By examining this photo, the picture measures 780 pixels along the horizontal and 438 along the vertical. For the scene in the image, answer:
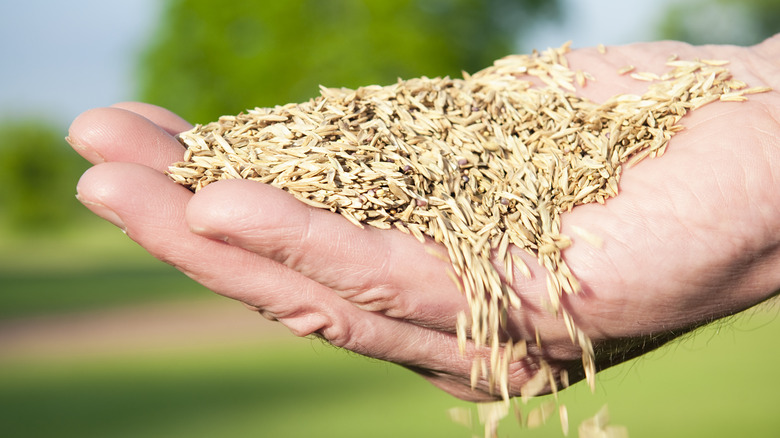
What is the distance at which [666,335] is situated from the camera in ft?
10.4

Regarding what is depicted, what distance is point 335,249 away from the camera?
245 cm

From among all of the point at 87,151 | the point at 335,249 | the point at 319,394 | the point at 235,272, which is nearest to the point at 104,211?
the point at 87,151

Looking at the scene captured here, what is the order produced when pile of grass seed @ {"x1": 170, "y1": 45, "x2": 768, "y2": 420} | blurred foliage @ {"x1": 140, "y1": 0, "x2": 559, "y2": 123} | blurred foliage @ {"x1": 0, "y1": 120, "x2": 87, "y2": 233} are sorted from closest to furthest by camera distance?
pile of grass seed @ {"x1": 170, "y1": 45, "x2": 768, "y2": 420}, blurred foliage @ {"x1": 140, "y1": 0, "x2": 559, "y2": 123}, blurred foliage @ {"x1": 0, "y1": 120, "x2": 87, "y2": 233}

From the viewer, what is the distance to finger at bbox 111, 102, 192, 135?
128 inches

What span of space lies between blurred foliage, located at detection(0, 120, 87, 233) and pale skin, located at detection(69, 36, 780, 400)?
31.1 m

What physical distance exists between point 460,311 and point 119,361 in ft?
35.9

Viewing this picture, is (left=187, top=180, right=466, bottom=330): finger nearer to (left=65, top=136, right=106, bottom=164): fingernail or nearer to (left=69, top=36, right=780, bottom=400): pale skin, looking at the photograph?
(left=69, top=36, right=780, bottom=400): pale skin

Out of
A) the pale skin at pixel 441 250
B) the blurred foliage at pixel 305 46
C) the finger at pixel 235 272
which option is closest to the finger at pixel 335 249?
the pale skin at pixel 441 250

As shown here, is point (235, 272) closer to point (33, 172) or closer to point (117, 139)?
point (117, 139)

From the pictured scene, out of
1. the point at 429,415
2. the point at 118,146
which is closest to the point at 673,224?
the point at 118,146

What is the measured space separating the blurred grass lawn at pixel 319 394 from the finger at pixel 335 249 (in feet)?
13.5

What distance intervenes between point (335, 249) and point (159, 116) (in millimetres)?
1294

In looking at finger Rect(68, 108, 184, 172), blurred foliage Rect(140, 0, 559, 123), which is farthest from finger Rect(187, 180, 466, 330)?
blurred foliage Rect(140, 0, 559, 123)

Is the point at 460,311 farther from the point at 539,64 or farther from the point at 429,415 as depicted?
the point at 429,415
